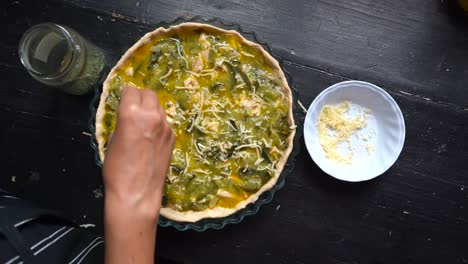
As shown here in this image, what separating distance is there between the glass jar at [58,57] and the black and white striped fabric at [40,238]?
1.55ft

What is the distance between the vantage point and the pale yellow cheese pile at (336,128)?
6.52 ft

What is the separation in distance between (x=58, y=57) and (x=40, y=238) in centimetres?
67

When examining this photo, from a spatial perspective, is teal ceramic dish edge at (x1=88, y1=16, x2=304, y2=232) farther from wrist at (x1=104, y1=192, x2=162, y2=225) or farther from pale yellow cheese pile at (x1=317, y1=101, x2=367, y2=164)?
wrist at (x1=104, y1=192, x2=162, y2=225)

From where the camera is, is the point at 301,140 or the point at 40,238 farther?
the point at 301,140

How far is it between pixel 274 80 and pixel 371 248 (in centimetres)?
87

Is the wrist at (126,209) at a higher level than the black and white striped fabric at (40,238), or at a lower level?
higher

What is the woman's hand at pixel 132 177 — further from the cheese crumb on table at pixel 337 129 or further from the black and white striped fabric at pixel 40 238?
the cheese crumb on table at pixel 337 129

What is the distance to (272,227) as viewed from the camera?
6.72 ft

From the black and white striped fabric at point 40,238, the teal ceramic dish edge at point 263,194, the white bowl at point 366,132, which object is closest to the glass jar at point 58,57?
the teal ceramic dish edge at point 263,194

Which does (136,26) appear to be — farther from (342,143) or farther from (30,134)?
(342,143)

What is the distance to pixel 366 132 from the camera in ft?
6.67

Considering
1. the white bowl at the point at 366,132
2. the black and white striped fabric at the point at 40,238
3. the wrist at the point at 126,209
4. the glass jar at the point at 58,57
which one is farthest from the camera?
the white bowl at the point at 366,132

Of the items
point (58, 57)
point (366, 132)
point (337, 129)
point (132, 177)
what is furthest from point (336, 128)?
point (58, 57)

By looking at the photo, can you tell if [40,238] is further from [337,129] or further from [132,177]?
[337,129]
